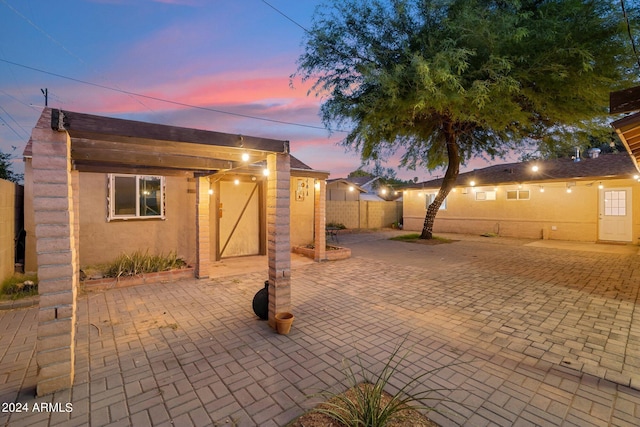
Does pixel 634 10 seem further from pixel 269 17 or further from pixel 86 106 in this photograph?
pixel 86 106

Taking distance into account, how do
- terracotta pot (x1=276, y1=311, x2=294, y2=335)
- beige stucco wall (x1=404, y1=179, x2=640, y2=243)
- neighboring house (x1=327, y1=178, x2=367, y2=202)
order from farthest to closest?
neighboring house (x1=327, y1=178, x2=367, y2=202) → beige stucco wall (x1=404, y1=179, x2=640, y2=243) → terracotta pot (x1=276, y1=311, x2=294, y2=335)

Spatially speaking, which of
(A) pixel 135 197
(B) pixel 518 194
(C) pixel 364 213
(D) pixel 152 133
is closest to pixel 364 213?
(C) pixel 364 213

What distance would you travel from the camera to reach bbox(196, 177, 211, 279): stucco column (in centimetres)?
651

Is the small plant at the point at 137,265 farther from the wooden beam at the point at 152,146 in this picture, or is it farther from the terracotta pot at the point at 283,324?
the terracotta pot at the point at 283,324

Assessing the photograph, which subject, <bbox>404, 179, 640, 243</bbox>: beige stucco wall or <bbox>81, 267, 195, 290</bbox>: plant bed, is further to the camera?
<bbox>404, 179, 640, 243</bbox>: beige stucco wall

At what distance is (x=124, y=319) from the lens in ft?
14.2

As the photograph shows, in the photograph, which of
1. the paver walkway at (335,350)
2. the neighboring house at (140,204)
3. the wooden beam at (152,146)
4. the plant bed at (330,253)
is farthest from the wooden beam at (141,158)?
the plant bed at (330,253)

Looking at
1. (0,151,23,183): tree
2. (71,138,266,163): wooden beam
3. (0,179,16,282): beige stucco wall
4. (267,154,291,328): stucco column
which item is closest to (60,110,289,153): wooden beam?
(71,138,266,163): wooden beam

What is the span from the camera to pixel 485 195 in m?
15.8

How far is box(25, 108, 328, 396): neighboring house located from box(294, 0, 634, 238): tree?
3.76 m

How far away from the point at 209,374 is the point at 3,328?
3452 mm

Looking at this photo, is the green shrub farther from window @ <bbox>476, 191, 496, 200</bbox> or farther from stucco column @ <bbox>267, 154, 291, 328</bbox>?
stucco column @ <bbox>267, 154, 291, 328</bbox>

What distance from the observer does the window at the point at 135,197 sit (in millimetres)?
7223

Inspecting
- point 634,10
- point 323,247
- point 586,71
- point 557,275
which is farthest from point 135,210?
point 634,10
